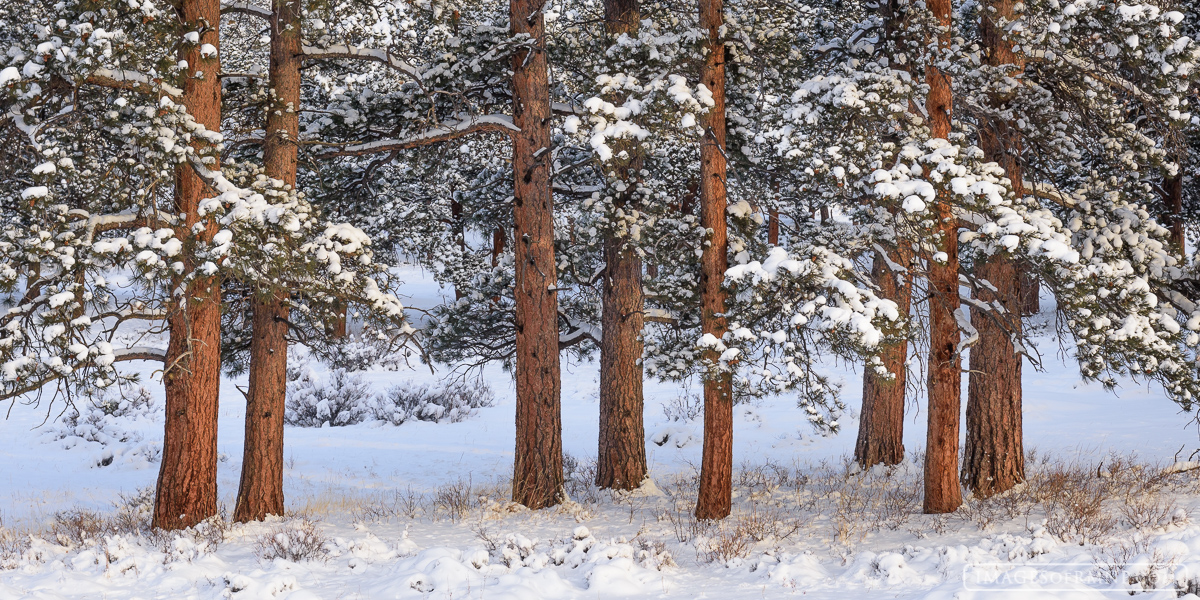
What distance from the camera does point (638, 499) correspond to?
10898 mm

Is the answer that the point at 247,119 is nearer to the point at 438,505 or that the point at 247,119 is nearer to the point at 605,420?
the point at 438,505

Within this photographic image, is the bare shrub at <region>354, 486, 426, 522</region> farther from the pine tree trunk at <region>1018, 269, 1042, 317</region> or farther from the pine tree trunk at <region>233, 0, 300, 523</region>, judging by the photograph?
the pine tree trunk at <region>1018, 269, 1042, 317</region>

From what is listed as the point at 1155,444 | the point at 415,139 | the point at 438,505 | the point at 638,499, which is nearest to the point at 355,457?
the point at 438,505

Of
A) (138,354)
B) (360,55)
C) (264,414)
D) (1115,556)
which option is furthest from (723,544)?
(360,55)

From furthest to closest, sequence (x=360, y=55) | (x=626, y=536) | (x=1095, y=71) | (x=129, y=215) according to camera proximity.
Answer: (x=360, y=55), (x=1095, y=71), (x=626, y=536), (x=129, y=215)

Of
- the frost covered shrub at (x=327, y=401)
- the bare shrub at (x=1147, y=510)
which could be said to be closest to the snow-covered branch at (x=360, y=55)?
the bare shrub at (x=1147, y=510)

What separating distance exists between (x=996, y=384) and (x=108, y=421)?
56.6 ft

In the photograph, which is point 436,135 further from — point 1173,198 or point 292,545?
point 1173,198

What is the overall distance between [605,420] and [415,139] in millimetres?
4616

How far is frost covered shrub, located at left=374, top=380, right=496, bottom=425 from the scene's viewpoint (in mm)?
19500

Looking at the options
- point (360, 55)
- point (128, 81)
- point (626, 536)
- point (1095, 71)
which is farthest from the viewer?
point (360, 55)

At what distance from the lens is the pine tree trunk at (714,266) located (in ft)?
28.9

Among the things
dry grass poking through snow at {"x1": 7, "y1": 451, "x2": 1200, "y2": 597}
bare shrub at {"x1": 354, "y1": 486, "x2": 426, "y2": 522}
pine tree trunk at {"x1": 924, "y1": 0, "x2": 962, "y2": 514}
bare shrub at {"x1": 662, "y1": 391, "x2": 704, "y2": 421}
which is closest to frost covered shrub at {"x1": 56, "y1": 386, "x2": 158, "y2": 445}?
dry grass poking through snow at {"x1": 7, "y1": 451, "x2": 1200, "y2": 597}

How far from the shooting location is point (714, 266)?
8891mm
